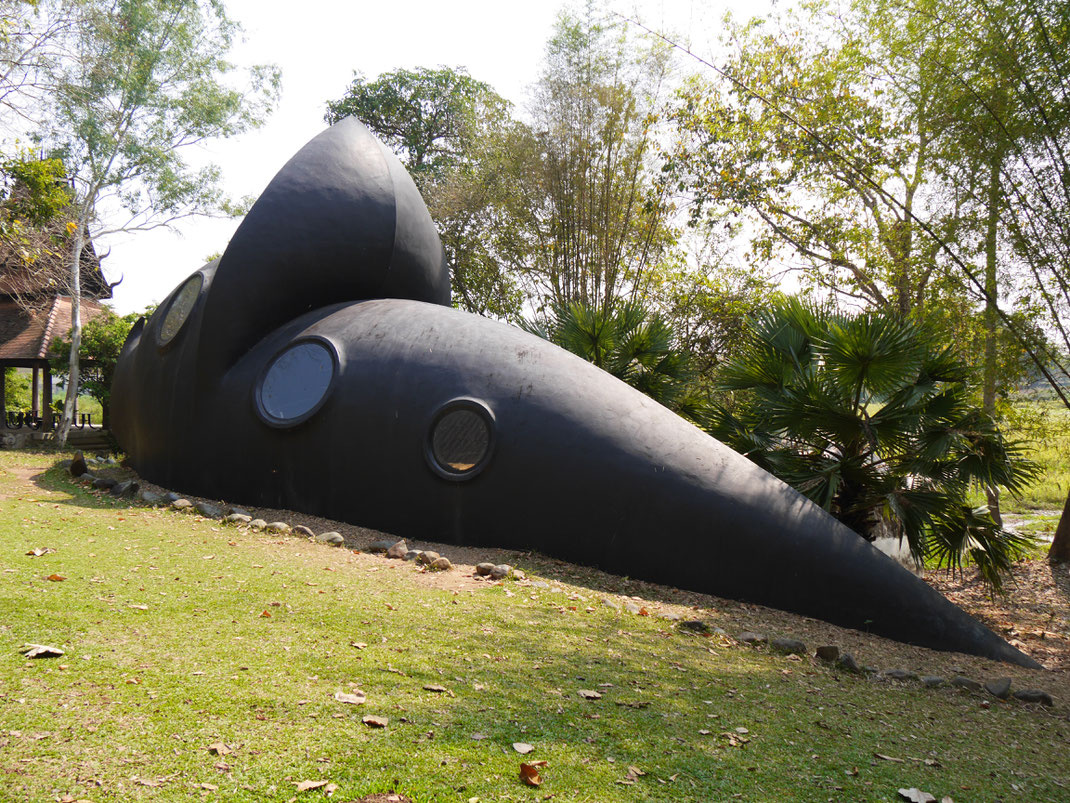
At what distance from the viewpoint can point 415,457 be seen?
861 centimetres

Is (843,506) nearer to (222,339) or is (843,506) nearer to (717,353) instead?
(222,339)

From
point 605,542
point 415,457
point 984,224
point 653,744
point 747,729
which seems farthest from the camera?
point 984,224

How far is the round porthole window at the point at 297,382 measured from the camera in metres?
9.28

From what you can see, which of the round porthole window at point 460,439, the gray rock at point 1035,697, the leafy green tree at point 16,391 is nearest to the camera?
the gray rock at point 1035,697

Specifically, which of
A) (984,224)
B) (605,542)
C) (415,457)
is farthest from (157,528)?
(984,224)

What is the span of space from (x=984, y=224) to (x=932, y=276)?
270 inches

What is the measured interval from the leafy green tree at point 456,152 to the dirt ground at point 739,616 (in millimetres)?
15582

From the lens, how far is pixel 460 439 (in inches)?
337

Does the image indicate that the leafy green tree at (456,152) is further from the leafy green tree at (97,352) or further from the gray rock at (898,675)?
the gray rock at (898,675)

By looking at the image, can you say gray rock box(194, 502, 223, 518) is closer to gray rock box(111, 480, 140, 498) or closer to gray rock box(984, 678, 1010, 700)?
gray rock box(111, 480, 140, 498)

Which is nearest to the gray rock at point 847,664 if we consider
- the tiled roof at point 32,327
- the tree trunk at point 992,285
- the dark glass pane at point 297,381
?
the tree trunk at point 992,285

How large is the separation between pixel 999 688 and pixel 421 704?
4448 mm

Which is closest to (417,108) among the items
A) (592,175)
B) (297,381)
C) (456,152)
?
(456,152)

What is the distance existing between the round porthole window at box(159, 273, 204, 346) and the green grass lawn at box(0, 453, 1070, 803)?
507cm
